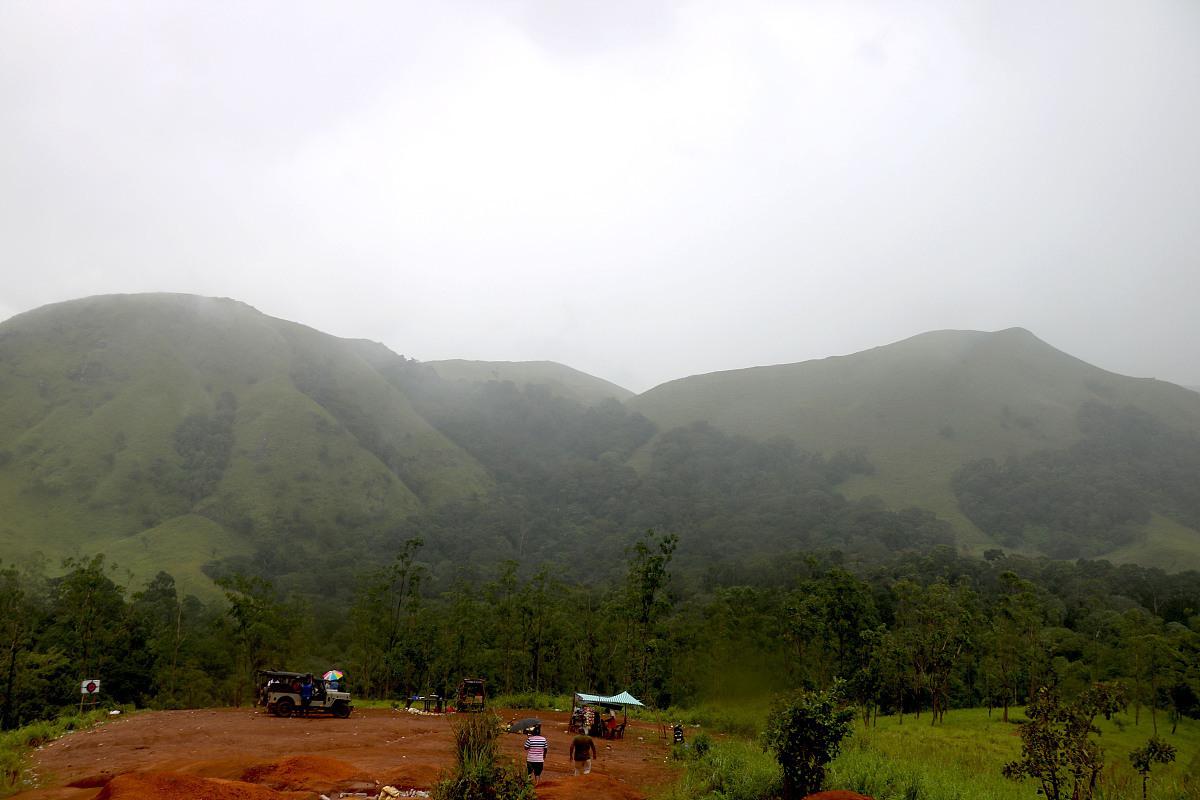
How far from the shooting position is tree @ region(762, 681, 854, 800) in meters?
15.4

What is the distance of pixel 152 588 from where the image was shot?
74812 mm

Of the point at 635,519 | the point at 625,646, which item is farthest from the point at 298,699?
the point at 635,519

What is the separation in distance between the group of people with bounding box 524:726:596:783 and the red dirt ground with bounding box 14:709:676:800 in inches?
18.8

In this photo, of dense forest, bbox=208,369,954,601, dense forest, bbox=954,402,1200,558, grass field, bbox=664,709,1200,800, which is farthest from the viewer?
dense forest, bbox=954,402,1200,558

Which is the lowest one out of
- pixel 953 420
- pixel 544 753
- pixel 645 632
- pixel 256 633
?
pixel 645 632

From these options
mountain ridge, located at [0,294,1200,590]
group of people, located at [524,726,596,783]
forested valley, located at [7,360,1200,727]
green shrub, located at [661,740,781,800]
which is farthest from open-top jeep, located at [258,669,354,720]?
mountain ridge, located at [0,294,1200,590]

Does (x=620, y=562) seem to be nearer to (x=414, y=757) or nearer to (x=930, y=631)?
(x=930, y=631)

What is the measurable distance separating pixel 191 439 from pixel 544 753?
14293 cm

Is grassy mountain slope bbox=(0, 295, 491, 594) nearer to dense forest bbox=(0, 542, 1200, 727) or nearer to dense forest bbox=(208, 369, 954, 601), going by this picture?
dense forest bbox=(208, 369, 954, 601)

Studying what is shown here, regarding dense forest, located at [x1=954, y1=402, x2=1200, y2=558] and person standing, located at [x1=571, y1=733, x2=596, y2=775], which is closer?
person standing, located at [x1=571, y1=733, x2=596, y2=775]

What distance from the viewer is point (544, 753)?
58.1 ft

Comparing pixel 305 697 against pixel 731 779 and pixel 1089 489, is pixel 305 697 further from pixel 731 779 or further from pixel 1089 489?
pixel 1089 489

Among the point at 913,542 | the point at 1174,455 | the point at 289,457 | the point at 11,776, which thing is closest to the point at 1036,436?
the point at 1174,455

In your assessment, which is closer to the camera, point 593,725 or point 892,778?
point 892,778
